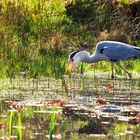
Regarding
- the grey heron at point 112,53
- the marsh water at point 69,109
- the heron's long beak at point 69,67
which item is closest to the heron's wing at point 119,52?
the grey heron at point 112,53

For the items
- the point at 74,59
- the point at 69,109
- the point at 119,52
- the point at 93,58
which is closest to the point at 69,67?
the point at 74,59

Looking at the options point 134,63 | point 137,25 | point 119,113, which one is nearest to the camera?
point 119,113

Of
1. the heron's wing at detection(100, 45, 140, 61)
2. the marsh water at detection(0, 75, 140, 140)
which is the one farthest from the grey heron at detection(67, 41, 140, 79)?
the marsh water at detection(0, 75, 140, 140)

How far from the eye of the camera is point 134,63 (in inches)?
632

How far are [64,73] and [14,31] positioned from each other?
2.70m

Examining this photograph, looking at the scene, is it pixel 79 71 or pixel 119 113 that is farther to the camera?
pixel 79 71

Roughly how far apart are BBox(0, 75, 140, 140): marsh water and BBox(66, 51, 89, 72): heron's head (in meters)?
1.04

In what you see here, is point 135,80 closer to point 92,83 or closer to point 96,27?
point 92,83

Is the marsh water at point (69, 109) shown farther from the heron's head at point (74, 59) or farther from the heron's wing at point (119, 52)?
the heron's wing at point (119, 52)

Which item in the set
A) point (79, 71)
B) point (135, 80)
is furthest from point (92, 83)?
point (79, 71)

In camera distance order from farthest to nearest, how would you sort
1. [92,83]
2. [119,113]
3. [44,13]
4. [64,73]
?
[44,13] < [64,73] < [92,83] < [119,113]

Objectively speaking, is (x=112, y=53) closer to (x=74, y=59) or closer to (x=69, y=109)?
(x=74, y=59)

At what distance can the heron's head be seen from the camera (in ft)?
47.7

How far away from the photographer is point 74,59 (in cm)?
1497
